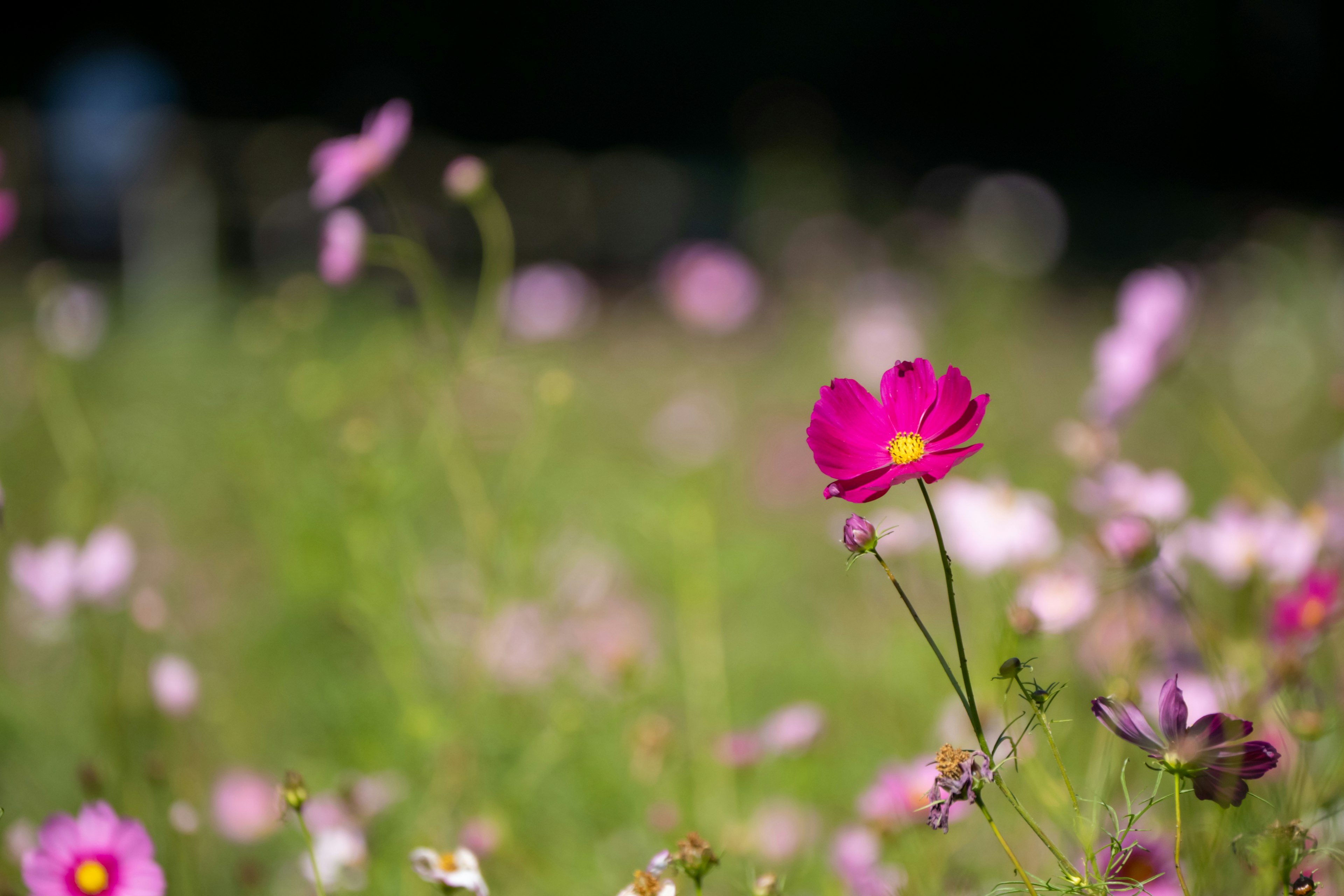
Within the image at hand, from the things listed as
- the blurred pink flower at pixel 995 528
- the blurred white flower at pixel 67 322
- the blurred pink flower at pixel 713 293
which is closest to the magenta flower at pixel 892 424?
the blurred pink flower at pixel 995 528

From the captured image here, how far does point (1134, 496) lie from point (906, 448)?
368 millimetres

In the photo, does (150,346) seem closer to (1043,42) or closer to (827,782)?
(827,782)

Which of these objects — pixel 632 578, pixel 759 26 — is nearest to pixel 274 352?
pixel 632 578

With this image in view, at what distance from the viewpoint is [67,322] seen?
3.48 ft

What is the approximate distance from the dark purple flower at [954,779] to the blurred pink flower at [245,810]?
557 millimetres

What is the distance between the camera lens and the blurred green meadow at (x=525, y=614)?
2.44ft

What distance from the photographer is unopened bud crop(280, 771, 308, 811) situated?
468 millimetres

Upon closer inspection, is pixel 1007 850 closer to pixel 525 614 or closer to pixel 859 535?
pixel 859 535

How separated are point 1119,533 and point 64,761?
3.04 ft

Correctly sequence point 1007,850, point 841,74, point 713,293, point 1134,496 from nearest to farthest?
point 1007,850
point 1134,496
point 713,293
point 841,74

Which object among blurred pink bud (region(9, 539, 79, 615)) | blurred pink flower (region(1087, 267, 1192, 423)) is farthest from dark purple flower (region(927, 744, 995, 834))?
blurred pink bud (region(9, 539, 79, 615))

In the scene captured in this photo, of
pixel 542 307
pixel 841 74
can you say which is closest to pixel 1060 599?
pixel 542 307

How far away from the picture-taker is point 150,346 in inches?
81.0

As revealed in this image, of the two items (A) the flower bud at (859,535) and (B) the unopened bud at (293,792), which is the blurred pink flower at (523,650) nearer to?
(B) the unopened bud at (293,792)
